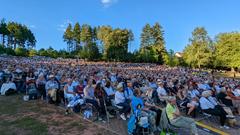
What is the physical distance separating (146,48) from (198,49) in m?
14.9

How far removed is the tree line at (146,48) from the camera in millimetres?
46250

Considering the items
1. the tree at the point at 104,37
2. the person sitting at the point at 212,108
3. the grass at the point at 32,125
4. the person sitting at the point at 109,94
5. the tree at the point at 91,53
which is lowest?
the grass at the point at 32,125

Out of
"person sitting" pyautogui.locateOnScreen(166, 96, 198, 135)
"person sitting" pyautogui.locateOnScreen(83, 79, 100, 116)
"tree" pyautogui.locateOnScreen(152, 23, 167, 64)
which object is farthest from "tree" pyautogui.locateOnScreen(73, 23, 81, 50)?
"person sitting" pyautogui.locateOnScreen(166, 96, 198, 135)

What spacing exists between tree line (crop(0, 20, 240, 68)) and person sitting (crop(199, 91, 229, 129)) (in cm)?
4062

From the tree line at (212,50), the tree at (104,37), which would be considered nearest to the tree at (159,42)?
the tree line at (212,50)

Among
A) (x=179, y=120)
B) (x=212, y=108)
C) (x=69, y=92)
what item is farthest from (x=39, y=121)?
(x=212, y=108)

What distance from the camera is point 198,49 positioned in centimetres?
4875

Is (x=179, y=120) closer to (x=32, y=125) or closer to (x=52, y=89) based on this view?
(x=32, y=125)

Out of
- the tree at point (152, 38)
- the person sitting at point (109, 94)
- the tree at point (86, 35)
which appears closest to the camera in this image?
the person sitting at point (109, 94)

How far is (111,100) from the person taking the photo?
26.0ft

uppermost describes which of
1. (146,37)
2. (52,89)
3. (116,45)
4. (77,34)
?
(77,34)

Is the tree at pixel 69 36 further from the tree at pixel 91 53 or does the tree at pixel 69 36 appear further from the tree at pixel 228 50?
the tree at pixel 228 50

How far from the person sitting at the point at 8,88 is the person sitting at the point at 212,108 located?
26.8 feet

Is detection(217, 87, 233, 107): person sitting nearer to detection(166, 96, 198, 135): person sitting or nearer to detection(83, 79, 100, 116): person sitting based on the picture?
detection(166, 96, 198, 135): person sitting
